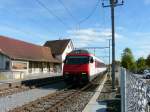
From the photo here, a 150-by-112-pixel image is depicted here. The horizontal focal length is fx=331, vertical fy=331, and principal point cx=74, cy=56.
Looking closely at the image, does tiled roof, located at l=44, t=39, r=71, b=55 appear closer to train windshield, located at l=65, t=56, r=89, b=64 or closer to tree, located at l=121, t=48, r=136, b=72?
tree, located at l=121, t=48, r=136, b=72

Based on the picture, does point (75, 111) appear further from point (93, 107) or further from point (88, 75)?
point (88, 75)

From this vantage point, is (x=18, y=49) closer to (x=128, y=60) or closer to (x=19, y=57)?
(x=19, y=57)

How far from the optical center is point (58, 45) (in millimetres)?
82125

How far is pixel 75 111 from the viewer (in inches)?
529

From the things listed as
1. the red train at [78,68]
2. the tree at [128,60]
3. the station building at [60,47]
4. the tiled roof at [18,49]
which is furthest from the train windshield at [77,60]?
the tree at [128,60]

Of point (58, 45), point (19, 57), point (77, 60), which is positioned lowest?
point (77, 60)

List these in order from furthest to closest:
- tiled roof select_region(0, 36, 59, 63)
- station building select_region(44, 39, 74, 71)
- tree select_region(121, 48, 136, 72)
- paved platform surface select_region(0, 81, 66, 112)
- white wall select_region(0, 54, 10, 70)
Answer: tree select_region(121, 48, 136, 72), station building select_region(44, 39, 74, 71), tiled roof select_region(0, 36, 59, 63), white wall select_region(0, 54, 10, 70), paved platform surface select_region(0, 81, 66, 112)

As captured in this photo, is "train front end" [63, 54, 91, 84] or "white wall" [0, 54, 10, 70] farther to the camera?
"white wall" [0, 54, 10, 70]

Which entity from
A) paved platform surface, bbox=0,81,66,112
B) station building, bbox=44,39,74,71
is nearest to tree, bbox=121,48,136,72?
station building, bbox=44,39,74,71

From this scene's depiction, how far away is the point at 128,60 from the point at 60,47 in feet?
99.1

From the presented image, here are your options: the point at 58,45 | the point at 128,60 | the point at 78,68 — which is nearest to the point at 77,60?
the point at 78,68

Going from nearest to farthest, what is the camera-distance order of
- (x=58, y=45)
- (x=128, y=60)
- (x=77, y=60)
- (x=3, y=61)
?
(x=77, y=60) → (x=3, y=61) → (x=58, y=45) → (x=128, y=60)

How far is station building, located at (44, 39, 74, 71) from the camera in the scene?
78.0 m

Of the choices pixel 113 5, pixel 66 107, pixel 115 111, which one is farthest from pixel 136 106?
pixel 113 5
